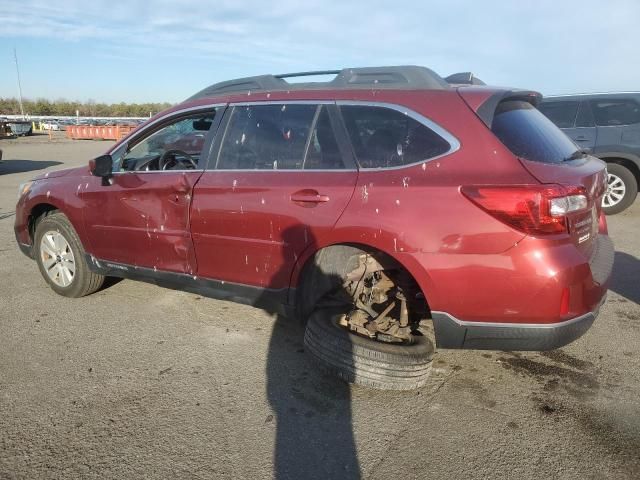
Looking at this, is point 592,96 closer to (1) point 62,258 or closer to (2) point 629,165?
(2) point 629,165

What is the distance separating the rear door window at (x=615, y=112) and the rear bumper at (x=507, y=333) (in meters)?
6.21

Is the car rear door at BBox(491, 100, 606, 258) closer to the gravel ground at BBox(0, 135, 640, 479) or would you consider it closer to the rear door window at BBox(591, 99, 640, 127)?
the gravel ground at BBox(0, 135, 640, 479)

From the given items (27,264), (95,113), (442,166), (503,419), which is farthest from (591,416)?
(95,113)

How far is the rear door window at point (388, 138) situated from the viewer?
273 centimetres

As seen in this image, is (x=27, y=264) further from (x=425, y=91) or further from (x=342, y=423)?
(x=425, y=91)

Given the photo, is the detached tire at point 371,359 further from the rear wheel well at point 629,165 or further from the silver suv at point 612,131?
the rear wheel well at point 629,165

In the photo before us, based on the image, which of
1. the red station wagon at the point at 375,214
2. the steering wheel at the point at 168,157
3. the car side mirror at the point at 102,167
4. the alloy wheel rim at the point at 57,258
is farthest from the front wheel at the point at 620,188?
the alloy wheel rim at the point at 57,258

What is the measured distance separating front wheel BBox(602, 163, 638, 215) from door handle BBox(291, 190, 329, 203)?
656 centimetres

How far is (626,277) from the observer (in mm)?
4902

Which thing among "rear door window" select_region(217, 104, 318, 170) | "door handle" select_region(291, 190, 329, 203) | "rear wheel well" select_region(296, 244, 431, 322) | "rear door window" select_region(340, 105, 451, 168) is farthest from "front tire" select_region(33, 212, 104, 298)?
"rear door window" select_region(340, 105, 451, 168)

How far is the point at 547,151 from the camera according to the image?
9.06 ft

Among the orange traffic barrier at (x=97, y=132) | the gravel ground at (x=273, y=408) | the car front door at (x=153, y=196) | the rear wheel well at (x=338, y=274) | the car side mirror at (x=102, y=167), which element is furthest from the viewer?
the orange traffic barrier at (x=97, y=132)

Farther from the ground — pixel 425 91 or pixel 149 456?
pixel 425 91

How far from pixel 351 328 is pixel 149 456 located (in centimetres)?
133
